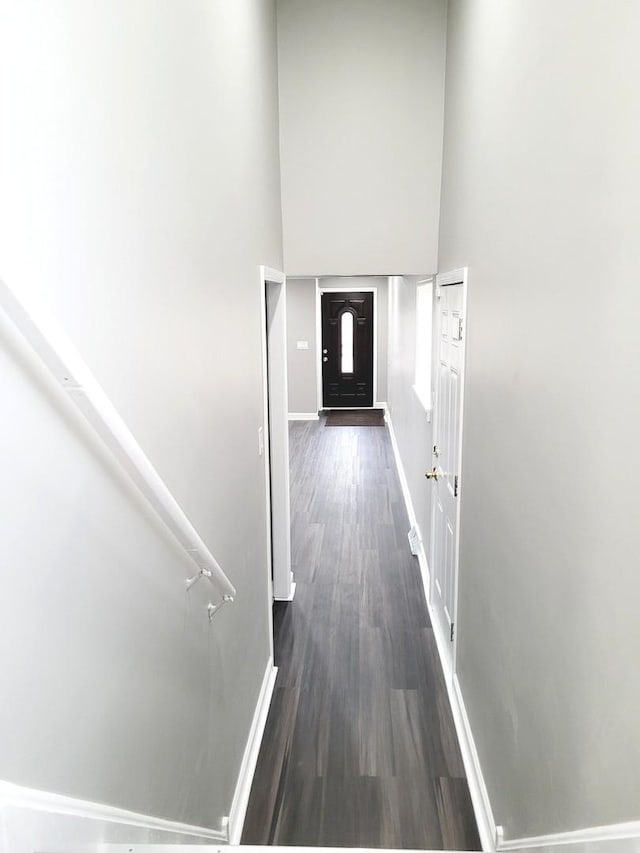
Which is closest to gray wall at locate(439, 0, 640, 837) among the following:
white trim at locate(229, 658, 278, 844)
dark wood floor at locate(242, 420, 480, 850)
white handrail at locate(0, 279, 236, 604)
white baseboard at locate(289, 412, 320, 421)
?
dark wood floor at locate(242, 420, 480, 850)

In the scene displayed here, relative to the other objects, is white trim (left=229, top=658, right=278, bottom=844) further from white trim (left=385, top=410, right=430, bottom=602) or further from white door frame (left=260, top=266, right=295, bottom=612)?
white trim (left=385, top=410, right=430, bottom=602)

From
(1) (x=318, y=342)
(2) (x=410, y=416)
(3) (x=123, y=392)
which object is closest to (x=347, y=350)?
(1) (x=318, y=342)

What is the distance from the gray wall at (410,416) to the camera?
4891 millimetres

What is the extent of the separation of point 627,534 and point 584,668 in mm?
409

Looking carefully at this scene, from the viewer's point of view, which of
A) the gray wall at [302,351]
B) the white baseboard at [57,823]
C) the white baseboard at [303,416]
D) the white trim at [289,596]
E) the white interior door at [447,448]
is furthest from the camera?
the white baseboard at [303,416]

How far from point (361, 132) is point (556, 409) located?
2746mm

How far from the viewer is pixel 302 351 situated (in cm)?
1102

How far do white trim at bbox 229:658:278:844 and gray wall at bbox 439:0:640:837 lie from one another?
1007 millimetres

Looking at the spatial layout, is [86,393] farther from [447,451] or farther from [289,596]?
[289,596]

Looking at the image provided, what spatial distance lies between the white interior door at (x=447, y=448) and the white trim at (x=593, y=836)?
1.68m

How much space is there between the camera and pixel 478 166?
108 inches

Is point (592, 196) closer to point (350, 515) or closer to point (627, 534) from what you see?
point (627, 534)

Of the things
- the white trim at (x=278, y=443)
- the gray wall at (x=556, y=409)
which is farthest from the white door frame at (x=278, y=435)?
the gray wall at (x=556, y=409)

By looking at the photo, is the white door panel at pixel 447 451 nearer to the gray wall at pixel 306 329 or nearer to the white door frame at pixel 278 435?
the white door frame at pixel 278 435
